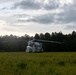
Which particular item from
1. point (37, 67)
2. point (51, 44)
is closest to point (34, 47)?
point (51, 44)

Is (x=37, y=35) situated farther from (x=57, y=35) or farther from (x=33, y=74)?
(x=33, y=74)

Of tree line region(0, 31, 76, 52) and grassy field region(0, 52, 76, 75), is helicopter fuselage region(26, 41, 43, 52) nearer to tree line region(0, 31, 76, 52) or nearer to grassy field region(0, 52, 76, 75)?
A: tree line region(0, 31, 76, 52)

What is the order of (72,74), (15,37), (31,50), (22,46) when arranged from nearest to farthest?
1. (72,74)
2. (31,50)
3. (22,46)
4. (15,37)

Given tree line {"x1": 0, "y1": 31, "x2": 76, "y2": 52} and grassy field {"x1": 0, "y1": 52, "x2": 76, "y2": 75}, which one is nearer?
grassy field {"x1": 0, "y1": 52, "x2": 76, "y2": 75}

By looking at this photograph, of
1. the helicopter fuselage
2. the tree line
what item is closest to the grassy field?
the helicopter fuselage

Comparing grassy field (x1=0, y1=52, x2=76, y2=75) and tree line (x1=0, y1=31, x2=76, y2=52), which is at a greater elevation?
tree line (x1=0, y1=31, x2=76, y2=52)

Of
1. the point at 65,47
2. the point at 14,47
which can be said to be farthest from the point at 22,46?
the point at 65,47

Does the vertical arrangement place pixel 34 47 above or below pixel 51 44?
below

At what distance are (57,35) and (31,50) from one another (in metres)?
52.7

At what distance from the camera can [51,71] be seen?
52.3 ft

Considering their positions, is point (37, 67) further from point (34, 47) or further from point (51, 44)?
point (51, 44)

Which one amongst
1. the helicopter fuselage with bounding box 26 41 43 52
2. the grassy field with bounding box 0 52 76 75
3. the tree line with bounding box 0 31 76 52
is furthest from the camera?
the tree line with bounding box 0 31 76 52

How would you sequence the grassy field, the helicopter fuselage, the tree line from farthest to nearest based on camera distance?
1. the tree line
2. the helicopter fuselage
3. the grassy field

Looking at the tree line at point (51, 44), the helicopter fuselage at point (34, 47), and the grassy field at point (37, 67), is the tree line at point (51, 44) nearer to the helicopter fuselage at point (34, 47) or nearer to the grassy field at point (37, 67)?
the helicopter fuselage at point (34, 47)
